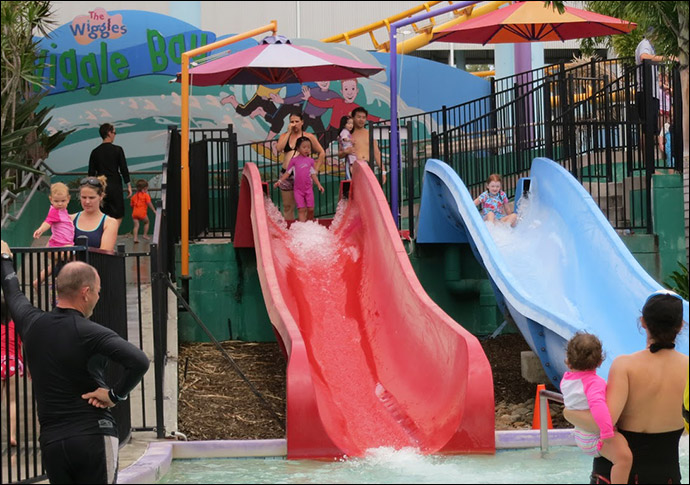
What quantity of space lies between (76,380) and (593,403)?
2.46 m

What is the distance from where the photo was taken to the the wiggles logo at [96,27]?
18.5 metres

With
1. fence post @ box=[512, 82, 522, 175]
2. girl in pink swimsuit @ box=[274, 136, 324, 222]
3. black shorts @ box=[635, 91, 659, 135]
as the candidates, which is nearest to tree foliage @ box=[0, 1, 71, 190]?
girl in pink swimsuit @ box=[274, 136, 324, 222]

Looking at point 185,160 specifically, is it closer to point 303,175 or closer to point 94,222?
point 303,175

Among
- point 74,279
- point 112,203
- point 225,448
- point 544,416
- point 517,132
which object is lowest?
point 225,448

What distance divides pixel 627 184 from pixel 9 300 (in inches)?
401

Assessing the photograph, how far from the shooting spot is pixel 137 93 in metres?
18.8

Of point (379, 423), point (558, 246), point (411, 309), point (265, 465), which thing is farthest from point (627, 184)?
point (265, 465)

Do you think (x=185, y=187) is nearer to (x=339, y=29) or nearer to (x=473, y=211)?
(x=473, y=211)

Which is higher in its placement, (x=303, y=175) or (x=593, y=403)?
(x=303, y=175)

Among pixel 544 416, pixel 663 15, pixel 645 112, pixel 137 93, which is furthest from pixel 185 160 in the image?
pixel 544 416

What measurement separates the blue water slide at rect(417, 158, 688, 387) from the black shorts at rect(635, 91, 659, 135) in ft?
6.07

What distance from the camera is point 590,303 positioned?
11023 millimetres

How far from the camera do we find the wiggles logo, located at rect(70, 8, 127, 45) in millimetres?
18531

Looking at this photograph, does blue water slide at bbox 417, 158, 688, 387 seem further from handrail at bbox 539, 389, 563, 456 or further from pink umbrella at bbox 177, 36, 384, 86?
pink umbrella at bbox 177, 36, 384, 86
